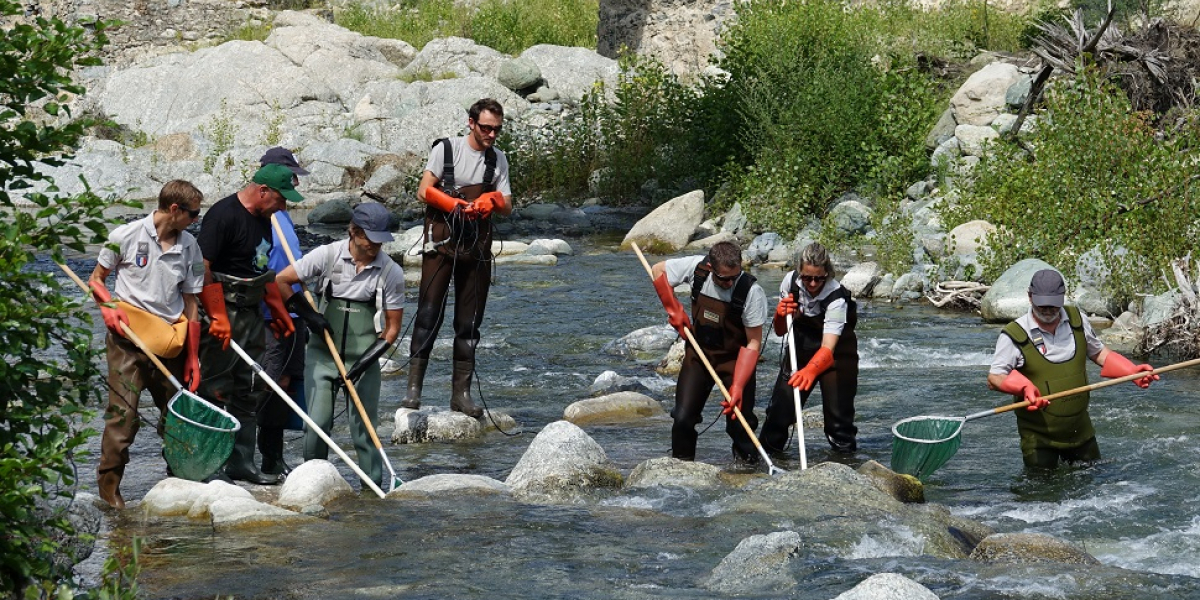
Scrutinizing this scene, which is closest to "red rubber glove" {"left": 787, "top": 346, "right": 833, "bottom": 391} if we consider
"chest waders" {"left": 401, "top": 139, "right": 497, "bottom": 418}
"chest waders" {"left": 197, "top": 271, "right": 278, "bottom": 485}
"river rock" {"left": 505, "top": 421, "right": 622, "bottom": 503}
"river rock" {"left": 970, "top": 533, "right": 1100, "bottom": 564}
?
"river rock" {"left": 505, "top": 421, "right": 622, "bottom": 503}

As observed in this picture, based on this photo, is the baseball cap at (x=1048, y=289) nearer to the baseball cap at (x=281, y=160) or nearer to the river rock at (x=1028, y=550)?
the river rock at (x=1028, y=550)

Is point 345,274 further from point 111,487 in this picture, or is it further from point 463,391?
point 463,391

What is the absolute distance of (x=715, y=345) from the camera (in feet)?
26.9

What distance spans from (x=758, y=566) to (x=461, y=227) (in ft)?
12.2

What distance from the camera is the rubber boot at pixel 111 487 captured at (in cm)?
704

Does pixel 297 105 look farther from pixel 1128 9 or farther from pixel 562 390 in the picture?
pixel 562 390

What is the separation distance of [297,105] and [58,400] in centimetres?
2616

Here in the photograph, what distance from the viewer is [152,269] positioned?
22.5ft

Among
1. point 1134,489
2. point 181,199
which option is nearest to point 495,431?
point 181,199

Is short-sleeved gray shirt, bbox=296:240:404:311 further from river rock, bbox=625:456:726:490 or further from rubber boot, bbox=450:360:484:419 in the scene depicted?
rubber boot, bbox=450:360:484:419

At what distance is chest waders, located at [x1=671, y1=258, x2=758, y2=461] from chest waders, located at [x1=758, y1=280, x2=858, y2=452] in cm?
20

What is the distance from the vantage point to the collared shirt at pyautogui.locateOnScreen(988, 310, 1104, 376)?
762 centimetres

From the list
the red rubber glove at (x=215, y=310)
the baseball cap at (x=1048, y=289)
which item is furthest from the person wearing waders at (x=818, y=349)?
the red rubber glove at (x=215, y=310)

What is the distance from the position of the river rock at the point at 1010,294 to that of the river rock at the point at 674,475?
592 centimetres
